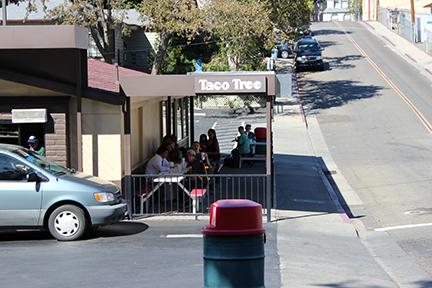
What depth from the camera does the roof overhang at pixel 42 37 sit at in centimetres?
1478

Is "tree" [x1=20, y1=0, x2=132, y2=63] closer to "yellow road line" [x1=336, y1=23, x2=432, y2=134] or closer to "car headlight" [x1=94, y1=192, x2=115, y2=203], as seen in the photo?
"yellow road line" [x1=336, y1=23, x2=432, y2=134]

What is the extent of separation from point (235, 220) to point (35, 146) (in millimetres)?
11831

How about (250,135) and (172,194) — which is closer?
(172,194)

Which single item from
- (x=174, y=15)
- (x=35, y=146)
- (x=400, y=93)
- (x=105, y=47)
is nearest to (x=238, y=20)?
(x=174, y=15)

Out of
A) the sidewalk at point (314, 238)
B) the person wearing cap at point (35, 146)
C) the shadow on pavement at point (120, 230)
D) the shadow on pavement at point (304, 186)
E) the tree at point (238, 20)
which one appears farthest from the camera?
the tree at point (238, 20)

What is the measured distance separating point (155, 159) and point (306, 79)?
36.5 m

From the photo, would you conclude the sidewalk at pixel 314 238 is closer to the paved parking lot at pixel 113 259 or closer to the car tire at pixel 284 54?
the paved parking lot at pixel 113 259

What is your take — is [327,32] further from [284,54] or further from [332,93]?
[332,93]

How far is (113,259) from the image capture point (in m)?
12.7

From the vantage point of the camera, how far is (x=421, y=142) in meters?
32.0

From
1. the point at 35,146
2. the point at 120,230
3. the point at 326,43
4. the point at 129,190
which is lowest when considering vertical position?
the point at 120,230

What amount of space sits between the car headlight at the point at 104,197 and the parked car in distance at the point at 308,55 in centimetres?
4227

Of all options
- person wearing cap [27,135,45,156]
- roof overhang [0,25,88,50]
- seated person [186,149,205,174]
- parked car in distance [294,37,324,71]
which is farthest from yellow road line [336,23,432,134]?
roof overhang [0,25,88,50]

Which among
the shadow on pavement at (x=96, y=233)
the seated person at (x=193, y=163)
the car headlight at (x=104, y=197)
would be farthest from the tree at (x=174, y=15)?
the car headlight at (x=104, y=197)
